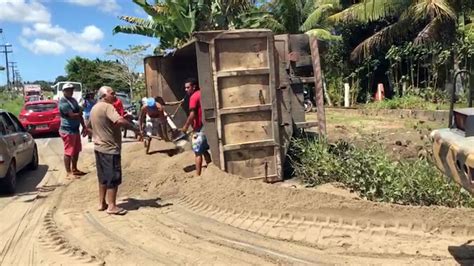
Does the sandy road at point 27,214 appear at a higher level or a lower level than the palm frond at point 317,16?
lower

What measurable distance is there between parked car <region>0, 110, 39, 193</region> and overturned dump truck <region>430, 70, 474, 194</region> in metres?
6.89

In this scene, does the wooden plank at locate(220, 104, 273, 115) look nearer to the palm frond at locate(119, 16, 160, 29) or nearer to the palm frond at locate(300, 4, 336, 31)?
the palm frond at locate(119, 16, 160, 29)

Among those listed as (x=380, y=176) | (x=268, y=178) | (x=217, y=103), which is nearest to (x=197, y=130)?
(x=217, y=103)

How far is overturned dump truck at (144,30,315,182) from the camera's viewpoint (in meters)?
8.11

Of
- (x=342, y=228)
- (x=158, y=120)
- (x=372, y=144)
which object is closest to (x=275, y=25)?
(x=158, y=120)

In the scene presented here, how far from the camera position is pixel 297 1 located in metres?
26.4

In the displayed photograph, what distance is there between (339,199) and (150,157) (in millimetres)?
5185

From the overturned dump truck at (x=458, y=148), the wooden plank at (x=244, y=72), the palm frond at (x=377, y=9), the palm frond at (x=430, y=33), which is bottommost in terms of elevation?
the overturned dump truck at (x=458, y=148)

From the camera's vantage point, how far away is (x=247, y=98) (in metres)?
8.26

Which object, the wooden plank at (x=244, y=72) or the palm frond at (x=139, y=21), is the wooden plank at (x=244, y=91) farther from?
the palm frond at (x=139, y=21)

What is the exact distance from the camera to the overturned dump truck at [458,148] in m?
3.68

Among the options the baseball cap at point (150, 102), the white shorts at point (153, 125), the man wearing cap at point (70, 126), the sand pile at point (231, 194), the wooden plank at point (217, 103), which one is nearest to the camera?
the sand pile at point (231, 194)

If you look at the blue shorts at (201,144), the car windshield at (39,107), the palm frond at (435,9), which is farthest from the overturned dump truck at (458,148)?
the car windshield at (39,107)

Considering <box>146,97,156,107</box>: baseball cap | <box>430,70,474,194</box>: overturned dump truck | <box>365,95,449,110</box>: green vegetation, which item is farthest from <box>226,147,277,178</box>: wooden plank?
<box>365,95,449,110</box>: green vegetation
